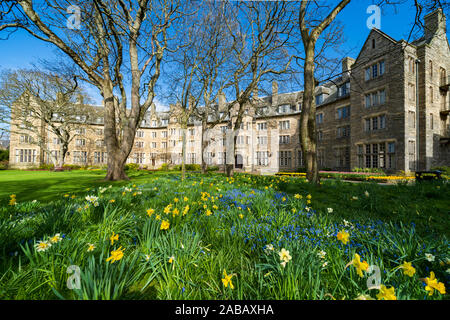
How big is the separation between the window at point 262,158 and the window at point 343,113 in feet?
43.2

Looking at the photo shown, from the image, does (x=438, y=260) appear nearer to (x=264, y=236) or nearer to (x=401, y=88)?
(x=264, y=236)

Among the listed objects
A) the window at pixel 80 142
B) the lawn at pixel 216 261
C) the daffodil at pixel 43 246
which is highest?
the window at pixel 80 142

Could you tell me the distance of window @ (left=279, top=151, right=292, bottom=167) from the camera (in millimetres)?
32478

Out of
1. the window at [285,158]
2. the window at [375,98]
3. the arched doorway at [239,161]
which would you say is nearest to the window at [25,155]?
the arched doorway at [239,161]

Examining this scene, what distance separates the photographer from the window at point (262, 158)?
34406 mm

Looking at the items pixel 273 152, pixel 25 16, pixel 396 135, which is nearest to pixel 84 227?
pixel 25 16

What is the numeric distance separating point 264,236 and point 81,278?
1671 millimetres

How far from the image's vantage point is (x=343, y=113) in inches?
954

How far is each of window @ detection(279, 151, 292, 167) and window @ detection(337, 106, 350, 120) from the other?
32.0 ft

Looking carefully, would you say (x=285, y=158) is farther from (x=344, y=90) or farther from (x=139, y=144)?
(x=139, y=144)

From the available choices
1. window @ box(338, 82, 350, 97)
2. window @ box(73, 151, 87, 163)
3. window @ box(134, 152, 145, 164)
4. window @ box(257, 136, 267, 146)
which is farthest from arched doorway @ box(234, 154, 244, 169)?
window @ box(73, 151, 87, 163)

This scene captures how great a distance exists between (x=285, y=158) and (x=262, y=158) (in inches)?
165

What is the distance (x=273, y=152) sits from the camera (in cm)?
3397

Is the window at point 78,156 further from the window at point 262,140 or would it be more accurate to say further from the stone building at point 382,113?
the window at point 262,140
